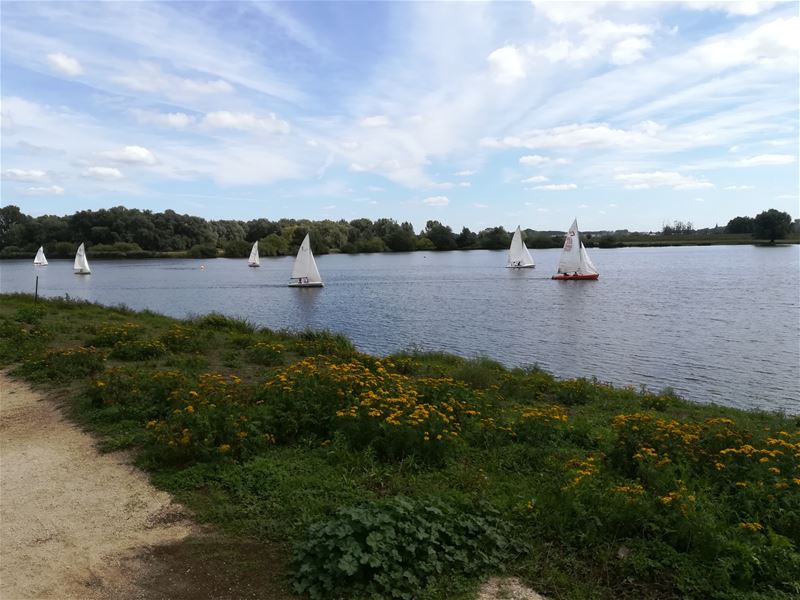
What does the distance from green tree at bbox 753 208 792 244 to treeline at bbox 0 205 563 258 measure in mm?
64307

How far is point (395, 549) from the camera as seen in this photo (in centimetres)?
440

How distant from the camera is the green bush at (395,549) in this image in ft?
13.9

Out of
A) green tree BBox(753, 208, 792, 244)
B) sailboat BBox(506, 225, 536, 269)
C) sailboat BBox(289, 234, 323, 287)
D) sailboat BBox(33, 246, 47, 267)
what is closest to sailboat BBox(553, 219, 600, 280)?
sailboat BBox(506, 225, 536, 269)

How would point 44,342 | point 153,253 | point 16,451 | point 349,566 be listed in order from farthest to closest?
point 153,253 < point 44,342 < point 16,451 < point 349,566

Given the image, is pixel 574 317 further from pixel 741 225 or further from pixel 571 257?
pixel 741 225

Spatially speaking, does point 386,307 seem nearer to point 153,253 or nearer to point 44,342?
point 44,342

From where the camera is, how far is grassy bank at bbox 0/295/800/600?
4.40 meters

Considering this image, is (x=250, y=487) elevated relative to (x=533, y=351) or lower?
elevated

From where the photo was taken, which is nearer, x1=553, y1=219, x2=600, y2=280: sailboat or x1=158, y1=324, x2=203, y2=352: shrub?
x1=158, y1=324, x2=203, y2=352: shrub

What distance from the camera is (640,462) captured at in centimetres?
598

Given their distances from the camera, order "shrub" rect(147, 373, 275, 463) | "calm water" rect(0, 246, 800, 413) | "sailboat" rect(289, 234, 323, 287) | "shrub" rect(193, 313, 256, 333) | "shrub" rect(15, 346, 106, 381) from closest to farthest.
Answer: "shrub" rect(147, 373, 275, 463), "shrub" rect(15, 346, 106, 381), "shrub" rect(193, 313, 256, 333), "calm water" rect(0, 246, 800, 413), "sailboat" rect(289, 234, 323, 287)

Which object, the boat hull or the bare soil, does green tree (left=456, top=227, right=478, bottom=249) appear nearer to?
the boat hull

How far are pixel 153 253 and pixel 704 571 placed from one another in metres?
132

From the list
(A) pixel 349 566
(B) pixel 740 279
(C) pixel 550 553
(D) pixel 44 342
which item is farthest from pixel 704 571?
(B) pixel 740 279
